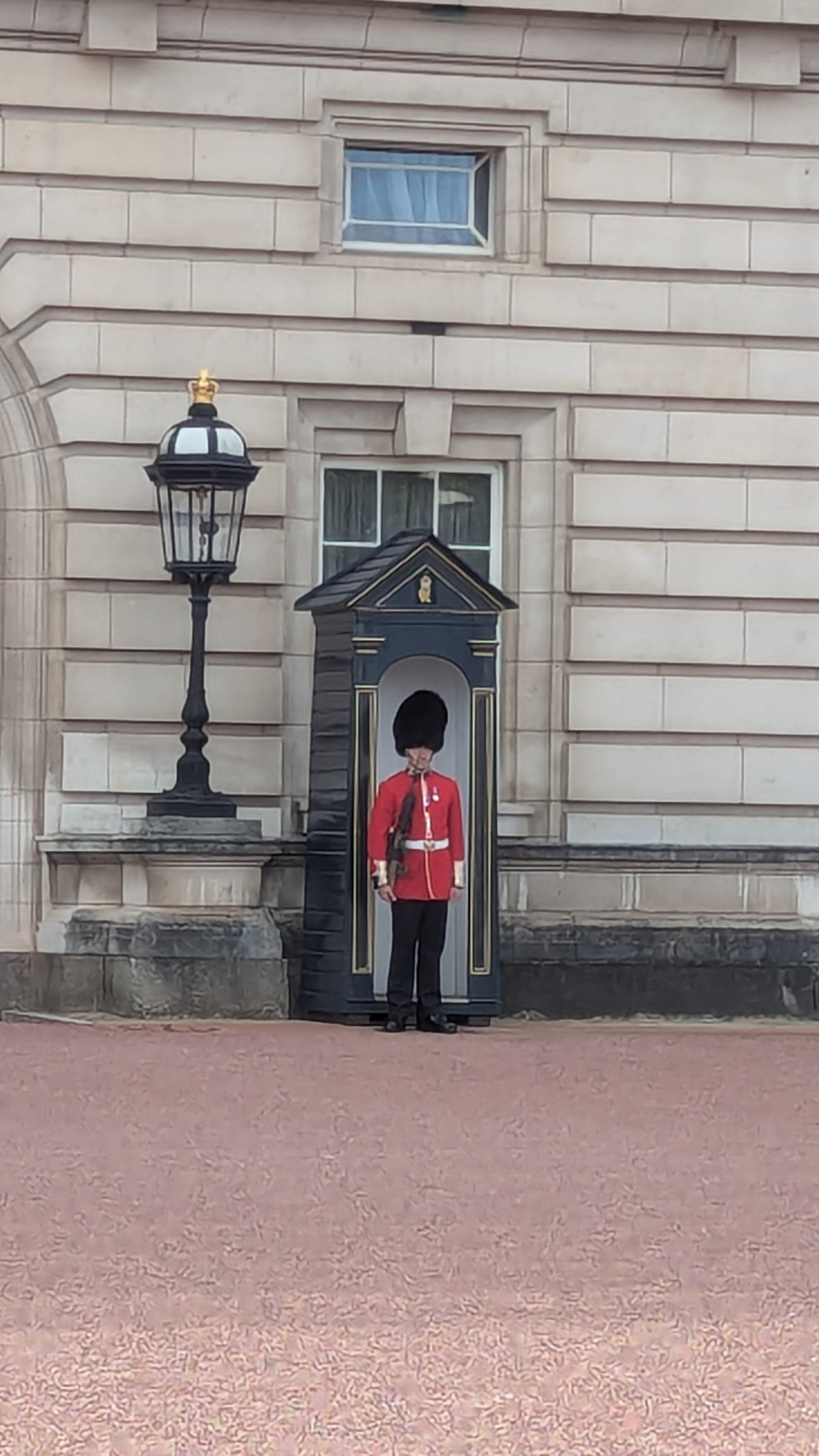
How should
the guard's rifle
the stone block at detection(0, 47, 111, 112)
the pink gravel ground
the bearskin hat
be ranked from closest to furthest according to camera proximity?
the pink gravel ground < the guard's rifle < the bearskin hat < the stone block at detection(0, 47, 111, 112)

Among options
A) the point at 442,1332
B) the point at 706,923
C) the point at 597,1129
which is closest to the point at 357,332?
the point at 706,923

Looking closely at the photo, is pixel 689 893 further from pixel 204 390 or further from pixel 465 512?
pixel 204 390

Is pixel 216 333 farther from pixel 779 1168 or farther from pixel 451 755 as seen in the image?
pixel 779 1168

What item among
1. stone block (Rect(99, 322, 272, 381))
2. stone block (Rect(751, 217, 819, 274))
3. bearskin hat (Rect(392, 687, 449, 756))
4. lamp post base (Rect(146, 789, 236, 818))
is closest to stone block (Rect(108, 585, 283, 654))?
lamp post base (Rect(146, 789, 236, 818))

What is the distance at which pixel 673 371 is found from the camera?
12.7 metres

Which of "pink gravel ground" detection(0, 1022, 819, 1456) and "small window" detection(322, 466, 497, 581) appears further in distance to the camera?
"small window" detection(322, 466, 497, 581)

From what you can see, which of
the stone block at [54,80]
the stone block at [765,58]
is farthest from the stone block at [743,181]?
the stone block at [54,80]

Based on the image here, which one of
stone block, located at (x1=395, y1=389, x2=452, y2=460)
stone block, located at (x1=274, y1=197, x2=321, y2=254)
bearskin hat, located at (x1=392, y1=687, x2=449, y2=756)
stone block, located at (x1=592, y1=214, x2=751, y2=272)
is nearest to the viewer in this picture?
bearskin hat, located at (x1=392, y1=687, x2=449, y2=756)

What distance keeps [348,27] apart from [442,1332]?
26.7 ft

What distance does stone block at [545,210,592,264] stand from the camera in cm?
1262

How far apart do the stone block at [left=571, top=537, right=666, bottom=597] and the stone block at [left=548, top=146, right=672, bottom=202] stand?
1.55m

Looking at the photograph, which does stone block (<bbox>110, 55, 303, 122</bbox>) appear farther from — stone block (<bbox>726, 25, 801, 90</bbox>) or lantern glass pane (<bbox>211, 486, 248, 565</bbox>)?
stone block (<bbox>726, 25, 801, 90</bbox>)

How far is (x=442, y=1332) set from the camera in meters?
5.57

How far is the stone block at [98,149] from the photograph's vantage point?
12.3 m
